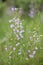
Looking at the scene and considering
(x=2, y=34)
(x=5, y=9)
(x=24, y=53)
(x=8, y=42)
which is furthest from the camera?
(x=5, y=9)

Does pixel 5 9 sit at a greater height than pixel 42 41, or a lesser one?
greater

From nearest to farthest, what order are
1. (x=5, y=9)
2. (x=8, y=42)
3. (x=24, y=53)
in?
(x=24, y=53) → (x=8, y=42) → (x=5, y=9)


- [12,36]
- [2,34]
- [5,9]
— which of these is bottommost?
[12,36]

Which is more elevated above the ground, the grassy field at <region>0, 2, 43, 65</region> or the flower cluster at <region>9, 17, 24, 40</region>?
the flower cluster at <region>9, 17, 24, 40</region>

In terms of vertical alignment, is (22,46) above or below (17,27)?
below

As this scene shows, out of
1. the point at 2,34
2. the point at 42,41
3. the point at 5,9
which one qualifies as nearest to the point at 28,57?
the point at 42,41

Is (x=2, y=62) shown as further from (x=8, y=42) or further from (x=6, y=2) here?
(x=6, y=2)

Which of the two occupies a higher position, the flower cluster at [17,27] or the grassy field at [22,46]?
the flower cluster at [17,27]

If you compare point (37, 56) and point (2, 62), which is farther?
point (2, 62)

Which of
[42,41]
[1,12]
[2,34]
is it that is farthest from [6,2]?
[42,41]
